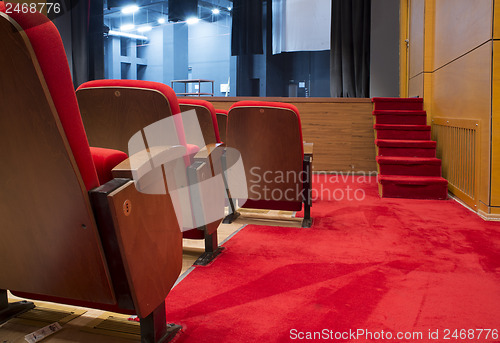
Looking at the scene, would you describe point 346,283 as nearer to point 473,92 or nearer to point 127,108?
point 127,108

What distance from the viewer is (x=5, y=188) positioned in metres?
0.79

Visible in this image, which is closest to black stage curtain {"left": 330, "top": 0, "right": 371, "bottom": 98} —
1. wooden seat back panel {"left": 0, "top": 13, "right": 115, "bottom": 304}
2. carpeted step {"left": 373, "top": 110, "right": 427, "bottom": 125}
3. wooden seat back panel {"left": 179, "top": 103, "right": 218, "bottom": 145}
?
carpeted step {"left": 373, "top": 110, "right": 427, "bottom": 125}

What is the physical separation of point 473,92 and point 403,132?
110cm

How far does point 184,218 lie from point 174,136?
0.51m

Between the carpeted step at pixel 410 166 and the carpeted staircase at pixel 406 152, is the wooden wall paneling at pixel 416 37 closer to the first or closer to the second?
the carpeted staircase at pixel 406 152

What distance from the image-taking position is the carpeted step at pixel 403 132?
3.80 meters

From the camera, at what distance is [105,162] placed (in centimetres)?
86

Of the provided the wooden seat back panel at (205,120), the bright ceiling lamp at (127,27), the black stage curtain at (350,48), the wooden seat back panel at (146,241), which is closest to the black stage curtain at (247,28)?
the black stage curtain at (350,48)

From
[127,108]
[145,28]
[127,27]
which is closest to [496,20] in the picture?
[127,108]

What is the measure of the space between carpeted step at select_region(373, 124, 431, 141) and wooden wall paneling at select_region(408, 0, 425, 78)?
60 cm

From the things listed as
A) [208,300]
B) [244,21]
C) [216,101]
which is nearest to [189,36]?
[244,21]

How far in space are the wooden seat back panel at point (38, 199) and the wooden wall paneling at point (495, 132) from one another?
7.80 feet

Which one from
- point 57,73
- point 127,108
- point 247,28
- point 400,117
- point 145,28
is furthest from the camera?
point 145,28

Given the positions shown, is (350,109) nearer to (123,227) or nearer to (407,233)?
(407,233)
